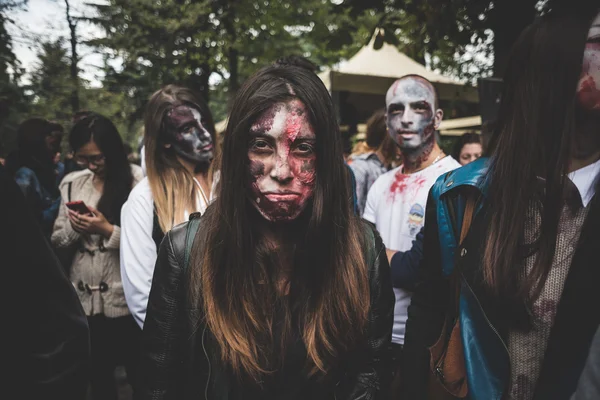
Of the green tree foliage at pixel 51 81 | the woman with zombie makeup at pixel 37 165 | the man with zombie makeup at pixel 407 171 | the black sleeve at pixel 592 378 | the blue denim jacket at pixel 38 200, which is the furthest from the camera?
the green tree foliage at pixel 51 81

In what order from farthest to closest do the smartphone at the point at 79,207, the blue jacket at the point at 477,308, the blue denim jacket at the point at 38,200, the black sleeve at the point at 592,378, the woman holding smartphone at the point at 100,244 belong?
1. the blue denim jacket at the point at 38,200
2. the woman holding smartphone at the point at 100,244
3. the smartphone at the point at 79,207
4. the blue jacket at the point at 477,308
5. the black sleeve at the point at 592,378

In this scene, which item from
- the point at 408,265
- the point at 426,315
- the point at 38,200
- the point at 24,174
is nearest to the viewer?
the point at 426,315

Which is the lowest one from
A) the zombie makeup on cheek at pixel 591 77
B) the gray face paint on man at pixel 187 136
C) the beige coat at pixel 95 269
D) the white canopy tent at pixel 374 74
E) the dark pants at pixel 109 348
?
the dark pants at pixel 109 348

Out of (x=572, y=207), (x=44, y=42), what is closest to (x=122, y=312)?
(x=572, y=207)

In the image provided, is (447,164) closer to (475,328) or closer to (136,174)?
(475,328)

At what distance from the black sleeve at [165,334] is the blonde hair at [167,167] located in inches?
30.6

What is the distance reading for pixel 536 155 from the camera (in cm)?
136

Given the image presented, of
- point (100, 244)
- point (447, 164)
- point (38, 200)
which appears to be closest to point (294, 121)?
point (447, 164)

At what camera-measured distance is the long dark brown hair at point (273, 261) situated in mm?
1404

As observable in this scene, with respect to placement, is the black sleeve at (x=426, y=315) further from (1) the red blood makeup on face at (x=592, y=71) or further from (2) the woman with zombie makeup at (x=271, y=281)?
(1) the red blood makeup on face at (x=592, y=71)

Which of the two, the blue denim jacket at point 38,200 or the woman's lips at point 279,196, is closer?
the woman's lips at point 279,196

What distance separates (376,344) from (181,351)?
2.08 ft

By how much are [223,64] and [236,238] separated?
9.39 metres

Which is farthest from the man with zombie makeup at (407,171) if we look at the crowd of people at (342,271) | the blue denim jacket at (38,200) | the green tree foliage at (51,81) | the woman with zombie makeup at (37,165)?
the green tree foliage at (51,81)
